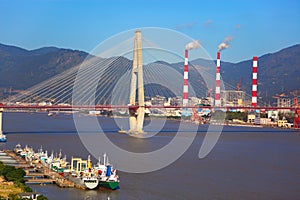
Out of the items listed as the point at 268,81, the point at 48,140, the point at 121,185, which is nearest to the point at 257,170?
the point at 121,185

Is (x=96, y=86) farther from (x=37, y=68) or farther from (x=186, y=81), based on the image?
(x=37, y=68)

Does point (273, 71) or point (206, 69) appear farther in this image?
point (273, 71)

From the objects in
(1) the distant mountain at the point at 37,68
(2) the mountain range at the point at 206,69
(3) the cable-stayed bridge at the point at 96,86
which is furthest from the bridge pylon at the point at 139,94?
(1) the distant mountain at the point at 37,68

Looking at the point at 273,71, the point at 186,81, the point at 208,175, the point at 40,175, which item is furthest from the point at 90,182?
the point at 273,71

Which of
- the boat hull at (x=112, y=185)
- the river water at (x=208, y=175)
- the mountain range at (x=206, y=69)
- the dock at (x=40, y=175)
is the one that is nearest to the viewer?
the river water at (x=208, y=175)

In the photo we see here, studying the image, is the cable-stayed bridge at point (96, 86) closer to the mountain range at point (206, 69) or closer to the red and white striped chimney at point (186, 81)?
the red and white striped chimney at point (186, 81)

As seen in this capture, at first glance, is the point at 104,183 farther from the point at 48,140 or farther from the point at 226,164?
the point at 48,140

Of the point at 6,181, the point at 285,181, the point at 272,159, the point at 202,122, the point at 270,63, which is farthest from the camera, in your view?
the point at 270,63

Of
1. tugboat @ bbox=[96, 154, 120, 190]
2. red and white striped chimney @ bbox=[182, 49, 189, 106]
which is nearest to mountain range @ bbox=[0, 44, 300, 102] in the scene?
red and white striped chimney @ bbox=[182, 49, 189, 106]
